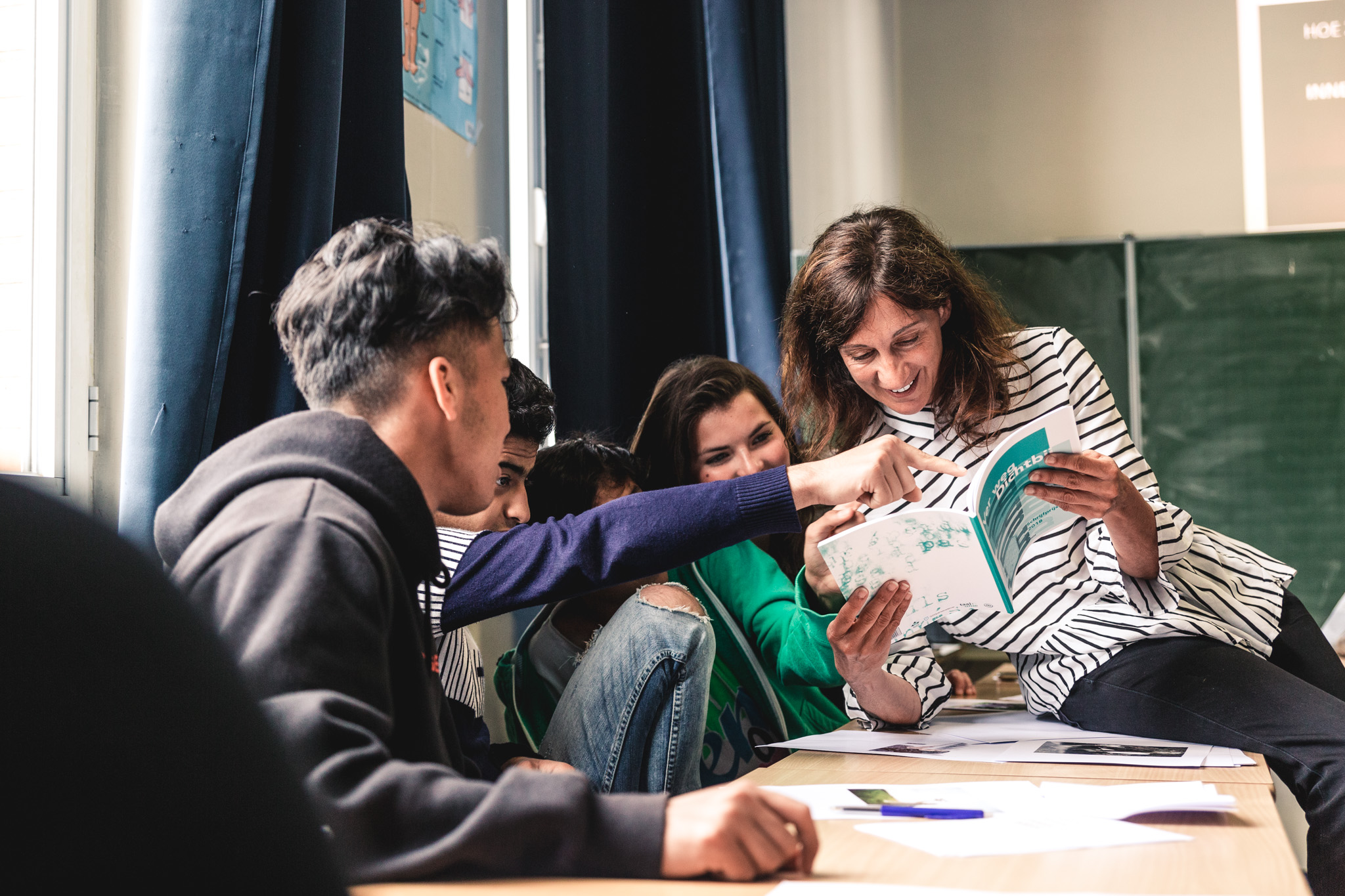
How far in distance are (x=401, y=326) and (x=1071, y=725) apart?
1022 millimetres

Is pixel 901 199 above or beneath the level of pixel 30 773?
above

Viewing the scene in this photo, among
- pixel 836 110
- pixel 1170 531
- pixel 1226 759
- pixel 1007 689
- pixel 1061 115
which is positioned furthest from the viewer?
pixel 1061 115

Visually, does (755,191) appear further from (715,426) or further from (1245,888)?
(1245,888)

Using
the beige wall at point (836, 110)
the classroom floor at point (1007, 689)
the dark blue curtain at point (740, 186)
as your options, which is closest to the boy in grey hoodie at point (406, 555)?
the classroom floor at point (1007, 689)

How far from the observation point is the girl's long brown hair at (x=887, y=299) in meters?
1.50

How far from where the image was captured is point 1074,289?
10.8 ft

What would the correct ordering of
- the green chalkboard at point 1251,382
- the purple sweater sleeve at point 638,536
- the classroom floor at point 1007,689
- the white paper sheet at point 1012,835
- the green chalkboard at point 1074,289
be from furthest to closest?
the green chalkboard at point 1074,289 < the green chalkboard at point 1251,382 < the classroom floor at point 1007,689 < the purple sweater sleeve at point 638,536 < the white paper sheet at point 1012,835

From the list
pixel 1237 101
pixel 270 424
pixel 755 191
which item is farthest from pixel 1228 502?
pixel 270 424

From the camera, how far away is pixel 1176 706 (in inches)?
50.8

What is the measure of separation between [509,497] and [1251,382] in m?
2.57

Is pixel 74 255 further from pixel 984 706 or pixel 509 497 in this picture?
pixel 984 706

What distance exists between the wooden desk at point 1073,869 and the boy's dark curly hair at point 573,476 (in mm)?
847

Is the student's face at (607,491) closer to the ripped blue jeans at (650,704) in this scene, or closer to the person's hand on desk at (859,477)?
the ripped blue jeans at (650,704)

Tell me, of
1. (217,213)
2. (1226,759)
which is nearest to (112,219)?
(217,213)
